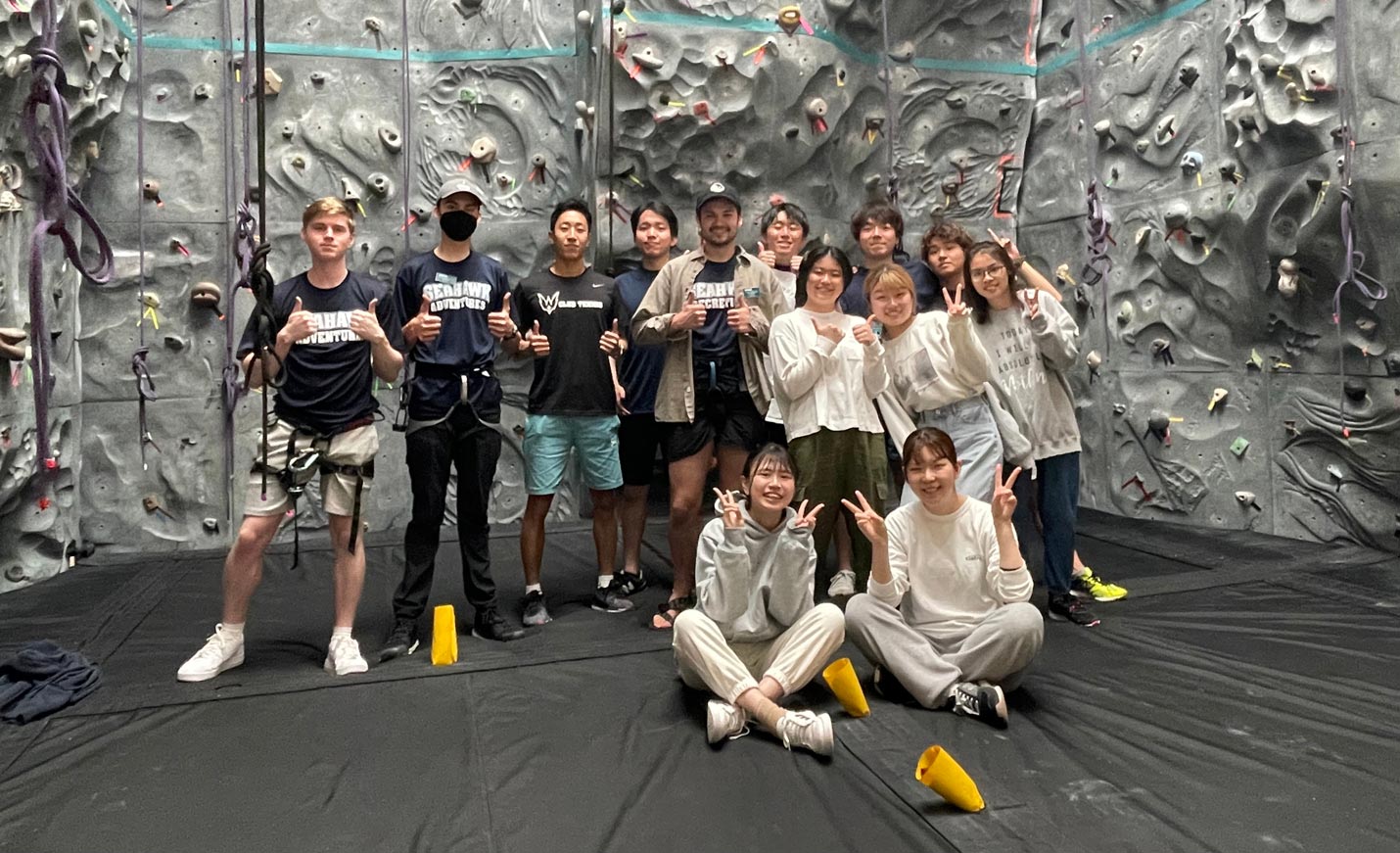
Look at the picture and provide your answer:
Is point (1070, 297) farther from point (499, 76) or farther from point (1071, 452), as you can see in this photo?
point (499, 76)

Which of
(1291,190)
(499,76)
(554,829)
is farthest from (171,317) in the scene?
(1291,190)

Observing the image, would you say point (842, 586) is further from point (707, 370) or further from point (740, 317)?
point (740, 317)

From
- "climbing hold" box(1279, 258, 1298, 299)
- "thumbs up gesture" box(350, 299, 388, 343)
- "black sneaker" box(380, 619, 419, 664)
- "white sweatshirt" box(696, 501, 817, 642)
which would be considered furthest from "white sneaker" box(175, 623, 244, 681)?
"climbing hold" box(1279, 258, 1298, 299)

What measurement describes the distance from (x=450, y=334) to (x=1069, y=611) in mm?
2240

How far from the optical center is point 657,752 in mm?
2037

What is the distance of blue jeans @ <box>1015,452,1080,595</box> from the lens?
10.0 feet

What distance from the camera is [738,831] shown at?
5.52ft

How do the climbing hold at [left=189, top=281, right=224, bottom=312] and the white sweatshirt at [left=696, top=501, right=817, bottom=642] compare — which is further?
the climbing hold at [left=189, top=281, right=224, bottom=312]

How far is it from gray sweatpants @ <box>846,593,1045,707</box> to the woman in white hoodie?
66 centimetres

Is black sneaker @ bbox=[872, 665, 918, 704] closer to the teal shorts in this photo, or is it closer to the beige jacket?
the beige jacket

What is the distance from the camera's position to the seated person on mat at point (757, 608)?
7.04 feet

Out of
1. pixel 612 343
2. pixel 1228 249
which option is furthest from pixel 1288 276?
pixel 612 343

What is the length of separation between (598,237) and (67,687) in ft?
10.5

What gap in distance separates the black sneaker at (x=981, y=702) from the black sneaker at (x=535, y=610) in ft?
4.76
